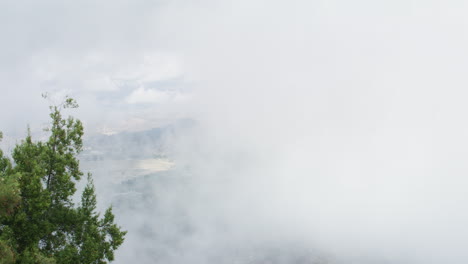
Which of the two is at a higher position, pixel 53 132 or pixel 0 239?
pixel 53 132

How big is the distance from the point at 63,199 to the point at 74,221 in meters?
2.40

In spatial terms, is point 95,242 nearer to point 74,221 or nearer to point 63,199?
point 74,221

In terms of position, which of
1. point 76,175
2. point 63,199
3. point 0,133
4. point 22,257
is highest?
point 0,133

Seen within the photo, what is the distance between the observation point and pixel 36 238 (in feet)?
88.6

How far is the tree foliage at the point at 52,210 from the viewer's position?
1004 inches

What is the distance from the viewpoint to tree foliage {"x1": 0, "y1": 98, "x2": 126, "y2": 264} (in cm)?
2550

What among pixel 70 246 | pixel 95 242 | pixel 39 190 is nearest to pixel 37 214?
pixel 39 190

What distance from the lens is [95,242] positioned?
3019 cm

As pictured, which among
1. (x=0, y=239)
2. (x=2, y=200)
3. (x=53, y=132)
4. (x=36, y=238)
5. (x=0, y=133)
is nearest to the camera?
(x=2, y=200)

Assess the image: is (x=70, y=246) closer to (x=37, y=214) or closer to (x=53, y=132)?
(x=37, y=214)

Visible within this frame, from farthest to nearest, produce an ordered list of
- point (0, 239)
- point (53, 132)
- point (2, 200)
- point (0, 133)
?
1. point (53, 132)
2. point (0, 133)
3. point (0, 239)
4. point (2, 200)

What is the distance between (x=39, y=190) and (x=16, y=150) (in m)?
4.50

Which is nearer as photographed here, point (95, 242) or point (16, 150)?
point (16, 150)

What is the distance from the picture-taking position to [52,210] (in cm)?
2964
